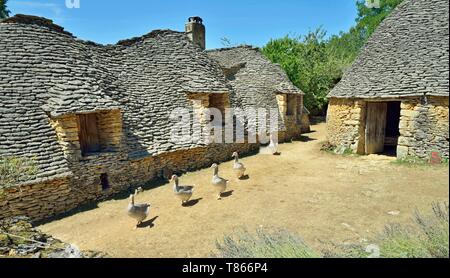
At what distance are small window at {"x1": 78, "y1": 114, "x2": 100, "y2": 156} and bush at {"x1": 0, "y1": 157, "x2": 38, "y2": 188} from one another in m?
1.99

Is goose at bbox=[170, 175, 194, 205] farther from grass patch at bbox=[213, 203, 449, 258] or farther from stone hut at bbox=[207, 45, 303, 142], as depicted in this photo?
stone hut at bbox=[207, 45, 303, 142]

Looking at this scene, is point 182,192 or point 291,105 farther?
point 291,105

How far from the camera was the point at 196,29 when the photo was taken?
56.6ft

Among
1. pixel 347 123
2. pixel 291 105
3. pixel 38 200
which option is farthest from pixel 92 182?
pixel 291 105

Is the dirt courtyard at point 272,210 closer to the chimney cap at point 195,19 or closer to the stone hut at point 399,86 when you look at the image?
the stone hut at point 399,86

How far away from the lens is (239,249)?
4.44 m

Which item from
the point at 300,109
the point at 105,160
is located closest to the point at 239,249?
the point at 105,160

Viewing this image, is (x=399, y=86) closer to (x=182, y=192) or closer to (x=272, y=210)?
(x=272, y=210)

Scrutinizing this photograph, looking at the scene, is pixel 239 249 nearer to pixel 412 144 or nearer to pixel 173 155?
pixel 173 155

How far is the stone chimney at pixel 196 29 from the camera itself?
17.1 m

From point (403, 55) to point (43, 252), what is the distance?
12103 millimetres

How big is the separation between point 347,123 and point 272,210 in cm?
674

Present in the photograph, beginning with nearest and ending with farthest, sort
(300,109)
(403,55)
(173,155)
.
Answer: (403,55)
(173,155)
(300,109)
